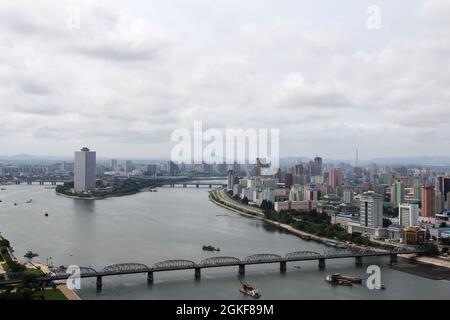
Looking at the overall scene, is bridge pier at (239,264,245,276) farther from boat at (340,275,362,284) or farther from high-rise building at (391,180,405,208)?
high-rise building at (391,180,405,208)

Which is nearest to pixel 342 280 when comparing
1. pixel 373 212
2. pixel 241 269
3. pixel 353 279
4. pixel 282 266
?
pixel 353 279

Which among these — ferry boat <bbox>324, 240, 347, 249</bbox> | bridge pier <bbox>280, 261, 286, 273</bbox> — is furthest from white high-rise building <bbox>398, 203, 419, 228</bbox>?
bridge pier <bbox>280, 261, 286, 273</bbox>

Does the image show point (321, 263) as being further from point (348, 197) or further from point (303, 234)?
point (348, 197)

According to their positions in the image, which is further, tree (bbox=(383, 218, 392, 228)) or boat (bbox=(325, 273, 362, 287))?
tree (bbox=(383, 218, 392, 228))

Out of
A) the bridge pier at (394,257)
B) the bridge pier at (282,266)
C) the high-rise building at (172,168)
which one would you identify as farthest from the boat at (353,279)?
the high-rise building at (172,168)

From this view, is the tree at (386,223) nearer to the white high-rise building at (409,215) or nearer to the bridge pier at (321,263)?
the white high-rise building at (409,215)

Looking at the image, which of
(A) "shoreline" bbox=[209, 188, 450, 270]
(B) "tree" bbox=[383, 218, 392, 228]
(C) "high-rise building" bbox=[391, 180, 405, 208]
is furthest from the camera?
(C) "high-rise building" bbox=[391, 180, 405, 208]
